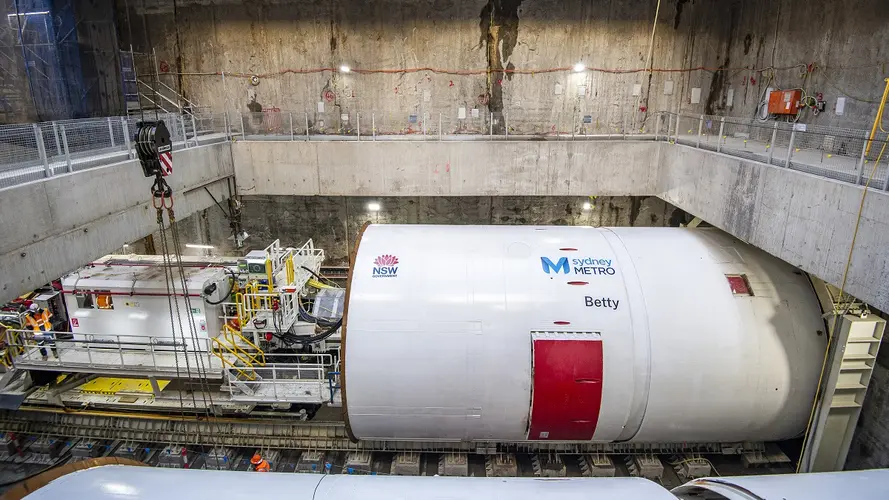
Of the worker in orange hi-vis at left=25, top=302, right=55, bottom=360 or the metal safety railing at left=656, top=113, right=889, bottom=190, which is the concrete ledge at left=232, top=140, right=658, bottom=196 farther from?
the worker in orange hi-vis at left=25, top=302, right=55, bottom=360

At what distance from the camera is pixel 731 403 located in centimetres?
700

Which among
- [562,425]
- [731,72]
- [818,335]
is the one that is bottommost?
[562,425]

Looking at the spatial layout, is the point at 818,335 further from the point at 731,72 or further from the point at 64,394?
the point at 64,394

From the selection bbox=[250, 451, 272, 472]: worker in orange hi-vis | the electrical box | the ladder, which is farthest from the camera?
the electrical box

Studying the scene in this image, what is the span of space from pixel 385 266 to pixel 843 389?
6862 mm

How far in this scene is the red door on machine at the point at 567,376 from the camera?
21.8 ft

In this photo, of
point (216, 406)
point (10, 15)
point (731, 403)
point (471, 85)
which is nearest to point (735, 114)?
point (471, 85)

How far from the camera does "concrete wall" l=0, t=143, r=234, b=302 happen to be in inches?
266

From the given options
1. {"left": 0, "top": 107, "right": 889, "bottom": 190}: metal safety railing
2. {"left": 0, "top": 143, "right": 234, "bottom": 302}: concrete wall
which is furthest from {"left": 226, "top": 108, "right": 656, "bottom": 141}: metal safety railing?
{"left": 0, "top": 143, "right": 234, "bottom": 302}: concrete wall

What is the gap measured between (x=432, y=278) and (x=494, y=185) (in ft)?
22.0

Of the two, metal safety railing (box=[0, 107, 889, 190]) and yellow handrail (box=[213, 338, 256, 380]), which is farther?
yellow handrail (box=[213, 338, 256, 380])

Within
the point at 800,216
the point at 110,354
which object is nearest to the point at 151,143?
the point at 110,354

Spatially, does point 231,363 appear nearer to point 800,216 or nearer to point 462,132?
point 800,216

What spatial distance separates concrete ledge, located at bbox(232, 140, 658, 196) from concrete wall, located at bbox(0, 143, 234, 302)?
3.09 metres
